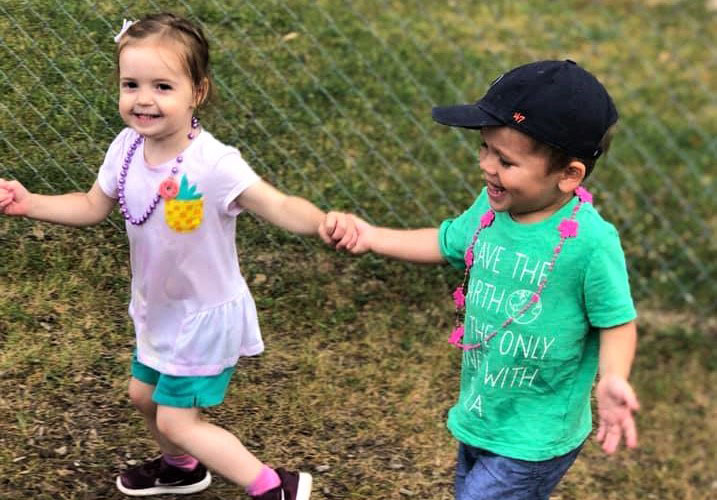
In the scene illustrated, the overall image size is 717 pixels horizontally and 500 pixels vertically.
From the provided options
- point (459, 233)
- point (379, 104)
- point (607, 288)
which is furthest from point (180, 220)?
A: point (379, 104)

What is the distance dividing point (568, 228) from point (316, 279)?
1.96 meters

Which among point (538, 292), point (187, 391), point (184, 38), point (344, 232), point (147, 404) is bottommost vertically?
point (147, 404)

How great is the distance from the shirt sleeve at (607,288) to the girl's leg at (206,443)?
1.07m

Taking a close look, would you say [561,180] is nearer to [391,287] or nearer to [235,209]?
[235,209]

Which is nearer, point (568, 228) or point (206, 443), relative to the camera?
point (568, 228)

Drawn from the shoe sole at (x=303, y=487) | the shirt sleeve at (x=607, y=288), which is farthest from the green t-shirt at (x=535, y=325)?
the shoe sole at (x=303, y=487)

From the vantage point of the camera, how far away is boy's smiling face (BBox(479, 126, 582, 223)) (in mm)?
2473

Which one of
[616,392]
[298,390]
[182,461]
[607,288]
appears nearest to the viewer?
[616,392]

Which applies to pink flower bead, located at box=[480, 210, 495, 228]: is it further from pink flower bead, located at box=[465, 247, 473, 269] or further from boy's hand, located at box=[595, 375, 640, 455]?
boy's hand, located at box=[595, 375, 640, 455]

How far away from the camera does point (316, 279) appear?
14.2 feet

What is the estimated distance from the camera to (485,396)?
2.66 m

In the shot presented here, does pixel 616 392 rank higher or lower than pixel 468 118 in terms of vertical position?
lower

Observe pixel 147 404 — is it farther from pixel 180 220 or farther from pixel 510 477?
pixel 510 477

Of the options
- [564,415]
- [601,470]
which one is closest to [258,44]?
[601,470]
